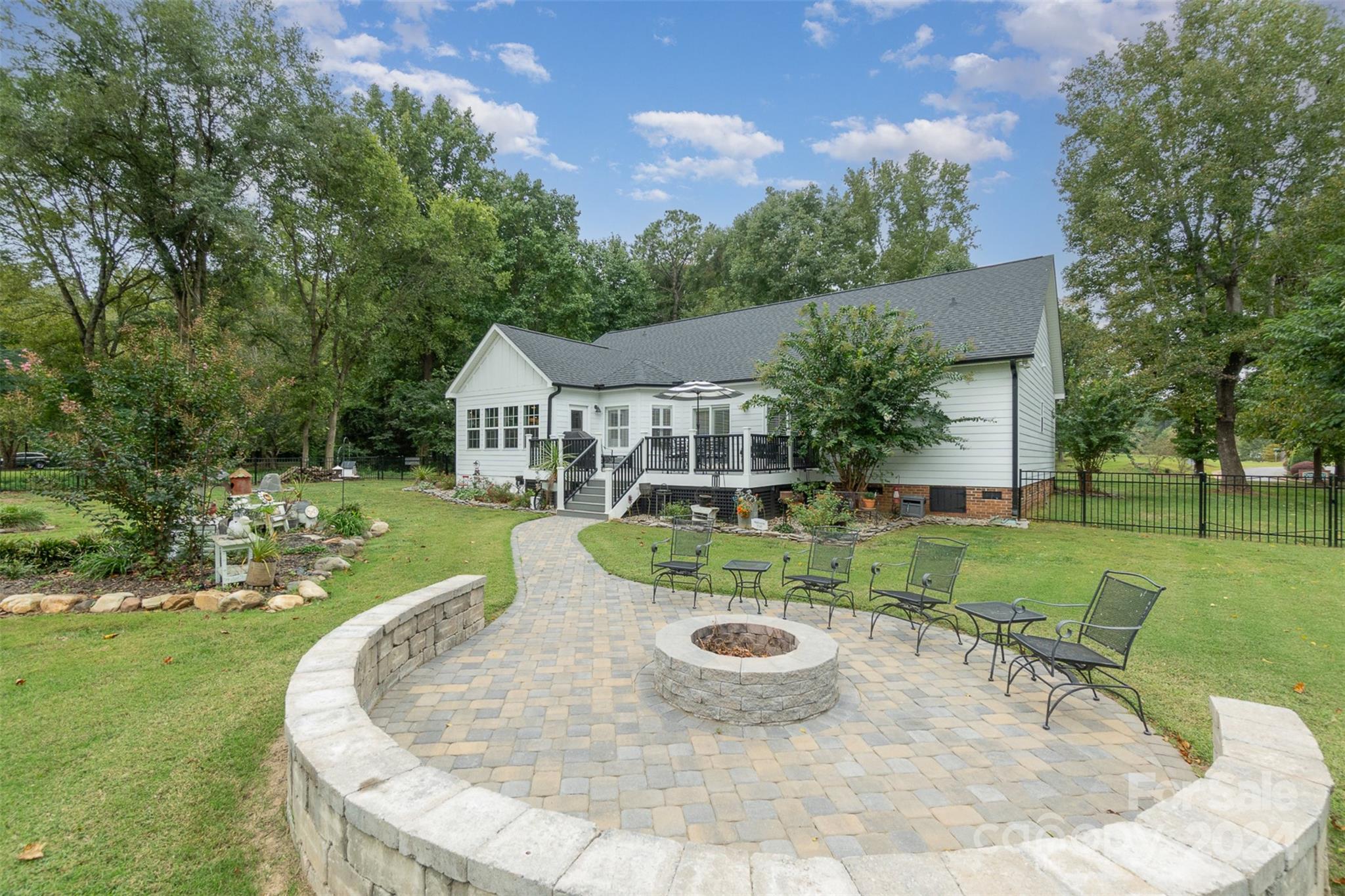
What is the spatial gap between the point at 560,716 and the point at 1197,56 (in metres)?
29.2

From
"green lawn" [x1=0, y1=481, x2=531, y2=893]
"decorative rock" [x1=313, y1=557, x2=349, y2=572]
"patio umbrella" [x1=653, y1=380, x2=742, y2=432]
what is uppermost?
"patio umbrella" [x1=653, y1=380, x2=742, y2=432]

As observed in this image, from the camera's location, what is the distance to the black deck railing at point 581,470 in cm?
1549

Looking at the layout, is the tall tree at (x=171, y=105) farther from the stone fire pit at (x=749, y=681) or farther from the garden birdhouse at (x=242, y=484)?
the stone fire pit at (x=749, y=681)

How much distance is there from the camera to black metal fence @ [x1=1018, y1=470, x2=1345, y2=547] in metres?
11.0

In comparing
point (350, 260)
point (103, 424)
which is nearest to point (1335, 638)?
point (103, 424)

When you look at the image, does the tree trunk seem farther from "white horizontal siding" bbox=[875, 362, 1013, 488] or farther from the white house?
"white horizontal siding" bbox=[875, 362, 1013, 488]

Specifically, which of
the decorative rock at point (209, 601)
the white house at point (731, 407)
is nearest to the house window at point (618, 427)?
the white house at point (731, 407)

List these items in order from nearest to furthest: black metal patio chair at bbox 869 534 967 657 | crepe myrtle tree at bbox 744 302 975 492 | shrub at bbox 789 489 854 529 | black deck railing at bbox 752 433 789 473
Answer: black metal patio chair at bbox 869 534 967 657 < shrub at bbox 789 489 854 529 < crepe myrtle tree at bbox 744 302 975 492 < black deck railing at bbox 752 433 789 473

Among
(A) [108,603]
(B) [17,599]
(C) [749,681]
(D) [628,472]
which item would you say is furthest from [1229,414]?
(B) [17,599]

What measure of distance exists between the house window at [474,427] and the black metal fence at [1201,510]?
55.8 feet

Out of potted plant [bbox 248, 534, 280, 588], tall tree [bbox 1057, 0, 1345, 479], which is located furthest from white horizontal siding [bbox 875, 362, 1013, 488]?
potted plant [bbox 248, 534, 280, 588]

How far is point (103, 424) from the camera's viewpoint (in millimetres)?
6387

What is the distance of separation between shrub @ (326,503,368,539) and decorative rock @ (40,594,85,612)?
3967 mm

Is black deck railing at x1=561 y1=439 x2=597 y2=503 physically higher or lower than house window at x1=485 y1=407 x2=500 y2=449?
lower
